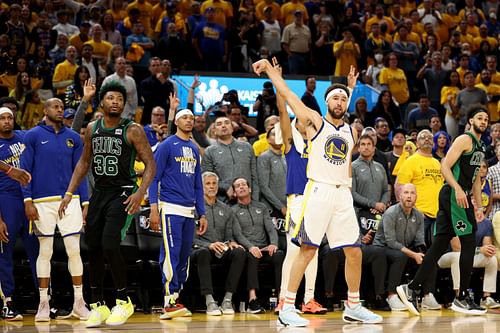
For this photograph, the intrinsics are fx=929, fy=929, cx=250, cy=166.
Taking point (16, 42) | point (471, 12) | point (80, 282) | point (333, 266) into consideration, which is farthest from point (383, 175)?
point (471, 12)

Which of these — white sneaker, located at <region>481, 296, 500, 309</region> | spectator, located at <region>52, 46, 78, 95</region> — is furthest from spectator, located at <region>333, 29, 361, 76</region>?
white sneaker, located at <region>481, 296, 500, 309</region>

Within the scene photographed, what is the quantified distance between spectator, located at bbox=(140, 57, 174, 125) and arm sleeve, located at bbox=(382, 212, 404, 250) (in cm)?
530

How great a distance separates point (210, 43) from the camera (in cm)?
1809

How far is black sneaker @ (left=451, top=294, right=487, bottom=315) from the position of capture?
1015 centimetres

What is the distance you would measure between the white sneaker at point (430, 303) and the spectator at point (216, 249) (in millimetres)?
2291

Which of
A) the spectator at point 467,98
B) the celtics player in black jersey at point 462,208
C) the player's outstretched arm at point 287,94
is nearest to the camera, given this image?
the player's outstretched arm at point 287,94

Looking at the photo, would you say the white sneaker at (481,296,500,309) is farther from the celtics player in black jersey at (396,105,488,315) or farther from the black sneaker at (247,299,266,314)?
the black sneaker at (247,299,266,314)

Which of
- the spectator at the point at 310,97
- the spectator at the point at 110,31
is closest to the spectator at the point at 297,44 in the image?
the spectator at the point at 310,97

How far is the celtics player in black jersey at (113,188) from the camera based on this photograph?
342 inches

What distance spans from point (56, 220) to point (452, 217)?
429cm

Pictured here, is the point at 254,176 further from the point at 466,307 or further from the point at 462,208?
the point at 466,307

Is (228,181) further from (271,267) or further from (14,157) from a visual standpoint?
(14,157)

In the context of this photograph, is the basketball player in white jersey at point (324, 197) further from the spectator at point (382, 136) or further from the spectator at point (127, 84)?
the spectator at point (127, 84)

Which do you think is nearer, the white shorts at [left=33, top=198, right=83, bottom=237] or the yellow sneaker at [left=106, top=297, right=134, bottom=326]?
the yellow sneaker at [left=106, top=297, right=134, bottom=326]
